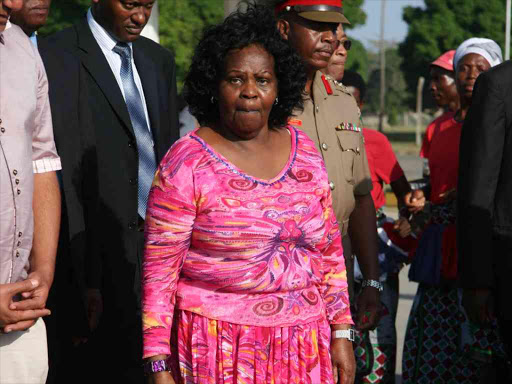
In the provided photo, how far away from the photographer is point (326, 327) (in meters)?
3.51

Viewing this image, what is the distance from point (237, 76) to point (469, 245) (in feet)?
5.14

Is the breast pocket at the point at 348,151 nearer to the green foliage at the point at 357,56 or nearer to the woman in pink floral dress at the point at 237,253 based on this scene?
the woman in pink floral dress at the point at 237,253

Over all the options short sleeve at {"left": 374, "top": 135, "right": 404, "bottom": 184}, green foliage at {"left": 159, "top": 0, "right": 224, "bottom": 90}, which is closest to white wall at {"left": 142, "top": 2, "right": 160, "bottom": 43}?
short sleeve at {"left": 374, "top": 135, "right": 404, "bottom": 184}

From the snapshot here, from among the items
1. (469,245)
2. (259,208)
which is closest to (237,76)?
(259,208)

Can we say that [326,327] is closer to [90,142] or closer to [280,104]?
[280,104]

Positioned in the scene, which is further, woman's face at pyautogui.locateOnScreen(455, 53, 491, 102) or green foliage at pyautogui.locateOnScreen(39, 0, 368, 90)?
green foliage at pyautogui.locateOnScreen(39, 0, 368, 90)

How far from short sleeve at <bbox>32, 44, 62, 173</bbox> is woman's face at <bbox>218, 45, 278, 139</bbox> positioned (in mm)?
608

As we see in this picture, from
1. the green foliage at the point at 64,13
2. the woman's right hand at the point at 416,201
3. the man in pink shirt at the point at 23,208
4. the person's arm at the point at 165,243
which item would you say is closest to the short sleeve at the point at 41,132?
the man in pink shirt at the point at 23,208

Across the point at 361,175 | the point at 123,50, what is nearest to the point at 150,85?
the point at 123,50

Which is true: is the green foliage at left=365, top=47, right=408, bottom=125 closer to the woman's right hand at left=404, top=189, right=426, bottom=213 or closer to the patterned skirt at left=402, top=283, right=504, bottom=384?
the woman's right hand at left=404, top=189, right=426, bottom=213

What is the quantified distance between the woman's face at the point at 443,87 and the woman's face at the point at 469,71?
102cm

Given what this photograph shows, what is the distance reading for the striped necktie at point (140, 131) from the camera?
4.61 m

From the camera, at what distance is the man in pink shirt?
313 cm

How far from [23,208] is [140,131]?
57.5 inches
